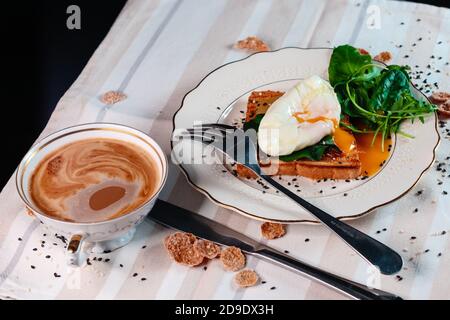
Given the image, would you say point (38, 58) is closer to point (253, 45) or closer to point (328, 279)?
point (253, 45)

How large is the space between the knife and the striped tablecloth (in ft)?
0.08

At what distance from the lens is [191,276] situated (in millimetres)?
1419

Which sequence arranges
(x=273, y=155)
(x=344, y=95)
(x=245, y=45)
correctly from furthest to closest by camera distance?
(x=245, y=45)
(x=344, y=95)
(x=273, y=155)

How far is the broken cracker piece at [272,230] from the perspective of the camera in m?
1.48

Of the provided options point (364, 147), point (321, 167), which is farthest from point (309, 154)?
point (364, 147)

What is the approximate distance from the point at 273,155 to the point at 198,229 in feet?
0.85

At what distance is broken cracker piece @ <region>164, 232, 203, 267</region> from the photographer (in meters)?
1.43

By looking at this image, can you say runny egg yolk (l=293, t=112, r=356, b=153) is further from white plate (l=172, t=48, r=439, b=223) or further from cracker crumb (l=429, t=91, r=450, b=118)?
cracker crumb (l=429, t=91, r=450, b=118)

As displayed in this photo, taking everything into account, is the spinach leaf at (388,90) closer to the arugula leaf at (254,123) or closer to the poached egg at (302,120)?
the poached egg at (302,120)

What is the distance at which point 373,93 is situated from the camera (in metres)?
1.69

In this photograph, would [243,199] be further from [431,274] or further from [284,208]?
[431,274]

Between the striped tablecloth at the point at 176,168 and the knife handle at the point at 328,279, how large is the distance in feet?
0.08

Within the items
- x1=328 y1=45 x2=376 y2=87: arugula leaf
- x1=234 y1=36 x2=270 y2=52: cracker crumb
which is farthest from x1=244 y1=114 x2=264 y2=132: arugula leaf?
x1=234 y1=36 x2=270 y2=52: cracker crumb
